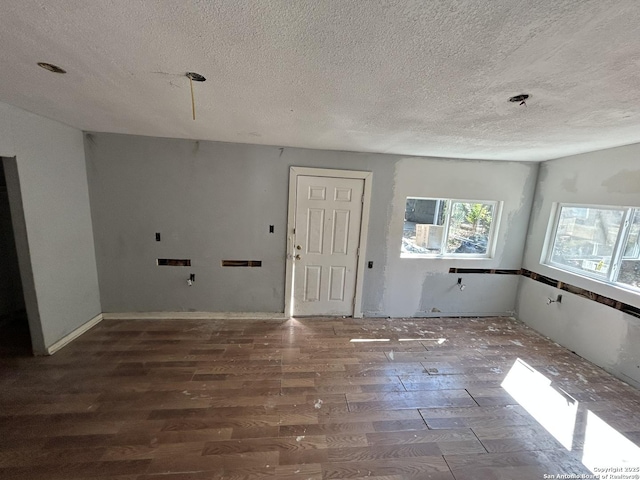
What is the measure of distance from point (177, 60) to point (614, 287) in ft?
13.7

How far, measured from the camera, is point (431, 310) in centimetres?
374

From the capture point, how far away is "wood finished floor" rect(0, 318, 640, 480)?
159 centimetres

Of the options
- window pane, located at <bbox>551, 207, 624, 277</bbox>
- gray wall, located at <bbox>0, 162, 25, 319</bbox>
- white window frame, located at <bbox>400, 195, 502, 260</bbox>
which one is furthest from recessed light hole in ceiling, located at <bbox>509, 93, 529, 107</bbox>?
gray wall, located at <bbox>0, 162, 25, 319</bbox>

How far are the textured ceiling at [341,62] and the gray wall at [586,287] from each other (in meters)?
0.77

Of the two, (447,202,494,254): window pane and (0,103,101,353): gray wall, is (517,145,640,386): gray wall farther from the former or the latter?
(0,103,101,353): gray wall

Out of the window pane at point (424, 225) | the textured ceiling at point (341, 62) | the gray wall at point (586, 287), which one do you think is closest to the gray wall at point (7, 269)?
the textured ceiling at point (341, 62)

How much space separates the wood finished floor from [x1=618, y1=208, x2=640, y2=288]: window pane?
3.24ft

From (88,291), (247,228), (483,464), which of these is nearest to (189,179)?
(247,228)

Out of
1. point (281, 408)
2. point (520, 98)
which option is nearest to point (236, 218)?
point (281, 408)

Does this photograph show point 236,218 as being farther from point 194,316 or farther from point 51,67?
point 51,67

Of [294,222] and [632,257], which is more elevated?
[294,222]

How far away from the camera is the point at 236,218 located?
127 inches

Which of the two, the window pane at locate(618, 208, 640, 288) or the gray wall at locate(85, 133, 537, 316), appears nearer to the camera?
the window pane at locate(618, 208, 640, 288)

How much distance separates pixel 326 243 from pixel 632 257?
318cm
